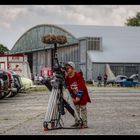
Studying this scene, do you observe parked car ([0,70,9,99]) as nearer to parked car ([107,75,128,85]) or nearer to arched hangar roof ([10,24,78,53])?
parked car ([107,75,128,85])

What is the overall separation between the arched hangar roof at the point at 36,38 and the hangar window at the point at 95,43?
329cm

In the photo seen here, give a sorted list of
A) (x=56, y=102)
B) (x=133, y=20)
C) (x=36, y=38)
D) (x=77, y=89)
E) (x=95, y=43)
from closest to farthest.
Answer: (x=56, y=102) → (x=77, y=89) → (x=95, y=43) → (x=36, y=38) → (x=133, y=20)

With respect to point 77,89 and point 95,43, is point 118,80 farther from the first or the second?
point 77,89

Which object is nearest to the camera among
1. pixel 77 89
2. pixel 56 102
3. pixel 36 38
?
pixel 56 102

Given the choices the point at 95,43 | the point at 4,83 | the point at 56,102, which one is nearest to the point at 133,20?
the point at 95,43

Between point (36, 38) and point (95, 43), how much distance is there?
19.1 m

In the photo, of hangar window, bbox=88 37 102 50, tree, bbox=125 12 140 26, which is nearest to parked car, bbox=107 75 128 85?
hangar window, bbox=88 37 102 50

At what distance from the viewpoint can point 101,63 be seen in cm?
7494

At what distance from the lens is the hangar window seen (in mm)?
78000

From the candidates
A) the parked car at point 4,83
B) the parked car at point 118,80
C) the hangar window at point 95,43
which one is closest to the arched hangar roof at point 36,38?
the hangar window at point 95,43

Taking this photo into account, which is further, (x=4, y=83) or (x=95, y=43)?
(x=95, y=43)

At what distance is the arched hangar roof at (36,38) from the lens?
85688mm

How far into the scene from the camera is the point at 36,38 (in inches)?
3730

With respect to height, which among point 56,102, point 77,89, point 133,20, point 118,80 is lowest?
point 118,80
